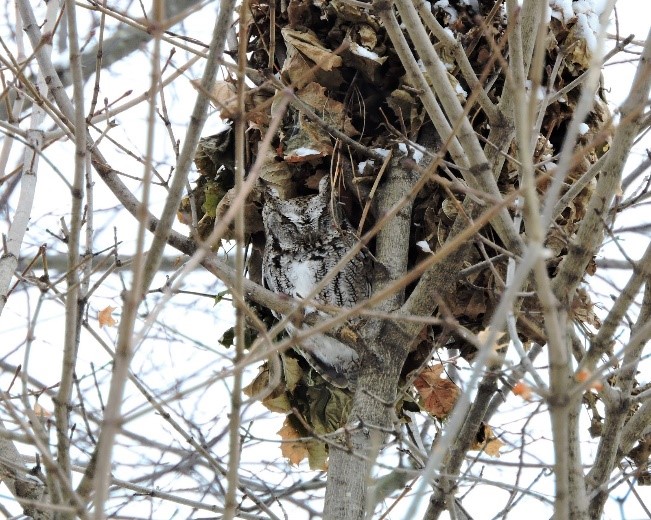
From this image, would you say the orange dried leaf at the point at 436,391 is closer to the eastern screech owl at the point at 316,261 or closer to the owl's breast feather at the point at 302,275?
the eastern screech owl at the point at 316,261

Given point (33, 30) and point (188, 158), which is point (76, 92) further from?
point (33, 30)

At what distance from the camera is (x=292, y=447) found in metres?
3.45

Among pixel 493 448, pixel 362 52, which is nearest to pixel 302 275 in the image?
pixel 362 52

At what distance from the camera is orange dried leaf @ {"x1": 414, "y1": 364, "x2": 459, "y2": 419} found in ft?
10.6

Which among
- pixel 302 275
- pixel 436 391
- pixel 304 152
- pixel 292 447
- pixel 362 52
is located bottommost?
pixel 292 447

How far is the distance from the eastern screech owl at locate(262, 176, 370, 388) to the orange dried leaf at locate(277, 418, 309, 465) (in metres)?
0.29

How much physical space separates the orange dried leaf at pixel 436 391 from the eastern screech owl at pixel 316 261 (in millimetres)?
333

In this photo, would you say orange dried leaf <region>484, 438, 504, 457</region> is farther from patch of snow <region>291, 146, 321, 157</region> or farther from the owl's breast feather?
patch of snow <region>291, 146, 321, 157</region>

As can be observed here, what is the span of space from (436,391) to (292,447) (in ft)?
2.25

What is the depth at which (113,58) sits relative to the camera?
5723mm

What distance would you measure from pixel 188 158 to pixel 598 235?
111cm

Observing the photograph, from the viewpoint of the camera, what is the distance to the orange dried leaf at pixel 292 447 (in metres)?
3.44

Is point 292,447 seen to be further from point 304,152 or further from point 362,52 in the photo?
point 362,52

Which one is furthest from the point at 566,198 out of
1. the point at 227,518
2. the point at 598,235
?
the point at 227,518
